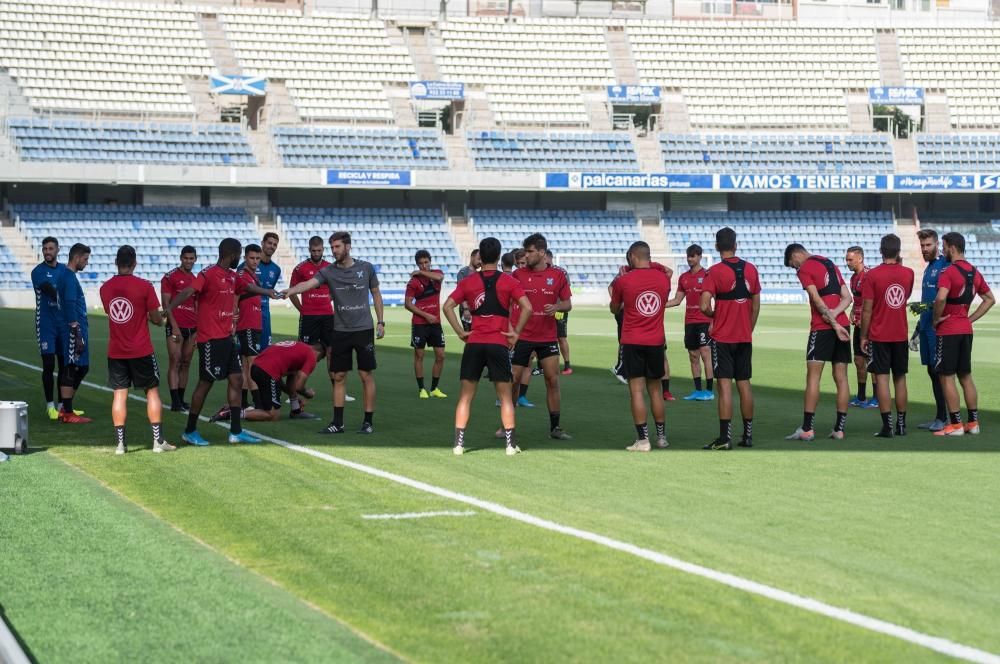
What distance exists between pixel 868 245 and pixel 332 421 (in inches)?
1922

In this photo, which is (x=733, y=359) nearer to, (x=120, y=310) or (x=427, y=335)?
(x=120, y=310)

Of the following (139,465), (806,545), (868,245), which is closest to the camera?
(806,545)

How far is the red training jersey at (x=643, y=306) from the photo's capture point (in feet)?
40.4

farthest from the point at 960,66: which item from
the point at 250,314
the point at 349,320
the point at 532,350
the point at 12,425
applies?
the point at 12,425

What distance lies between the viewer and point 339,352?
44.6 feet

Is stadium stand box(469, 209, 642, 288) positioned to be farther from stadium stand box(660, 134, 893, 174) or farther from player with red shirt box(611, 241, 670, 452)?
player with red shirt box(611, 241, 670, 452)

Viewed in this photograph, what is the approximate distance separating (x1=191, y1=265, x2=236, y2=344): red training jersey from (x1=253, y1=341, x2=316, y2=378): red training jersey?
1966 millimetres

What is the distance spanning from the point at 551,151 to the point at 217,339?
152ft

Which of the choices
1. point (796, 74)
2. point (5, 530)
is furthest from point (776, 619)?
point (796, 74)

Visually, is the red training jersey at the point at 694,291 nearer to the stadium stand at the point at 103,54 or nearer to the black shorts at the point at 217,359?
the black shorts at the point at 217,359

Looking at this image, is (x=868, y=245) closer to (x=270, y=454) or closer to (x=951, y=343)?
(x=951, y=343)

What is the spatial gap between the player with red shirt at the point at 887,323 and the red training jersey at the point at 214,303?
21.5ft

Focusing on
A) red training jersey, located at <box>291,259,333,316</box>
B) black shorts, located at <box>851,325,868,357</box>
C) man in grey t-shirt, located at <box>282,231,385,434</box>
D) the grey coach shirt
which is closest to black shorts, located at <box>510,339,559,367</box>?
man in grey t-shirt, located at <box>282,231,385,434</box>

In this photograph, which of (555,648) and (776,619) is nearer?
(555,648)
